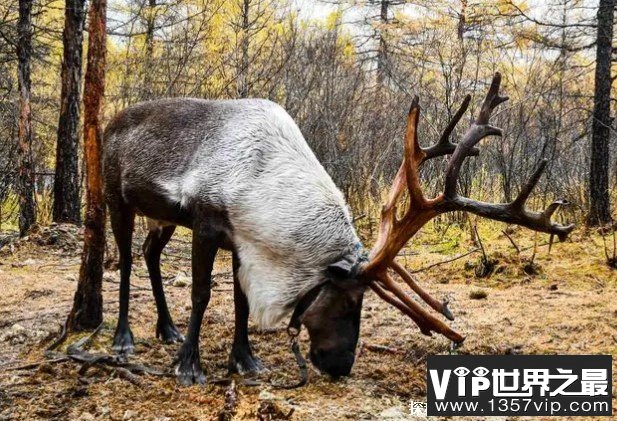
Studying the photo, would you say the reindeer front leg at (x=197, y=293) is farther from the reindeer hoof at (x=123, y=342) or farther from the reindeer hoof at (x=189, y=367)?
the reindeer hoof at (x=123, y=342)

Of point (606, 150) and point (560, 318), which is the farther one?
point (606, 150)

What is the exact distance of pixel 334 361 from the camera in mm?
3523

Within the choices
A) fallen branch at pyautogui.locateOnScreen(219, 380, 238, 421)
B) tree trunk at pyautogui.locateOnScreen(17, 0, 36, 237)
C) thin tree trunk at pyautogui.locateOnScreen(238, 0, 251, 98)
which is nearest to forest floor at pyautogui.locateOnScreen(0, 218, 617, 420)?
fallen branch at pyautogui.locateOnScreen(219, 380, 238, 421)

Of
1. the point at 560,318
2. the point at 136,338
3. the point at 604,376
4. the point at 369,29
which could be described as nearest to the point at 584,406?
the point at 604,376

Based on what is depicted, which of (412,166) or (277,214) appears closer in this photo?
(412,166)

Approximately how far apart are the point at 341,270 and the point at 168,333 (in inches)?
72.6

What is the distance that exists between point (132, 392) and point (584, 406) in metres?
2.54

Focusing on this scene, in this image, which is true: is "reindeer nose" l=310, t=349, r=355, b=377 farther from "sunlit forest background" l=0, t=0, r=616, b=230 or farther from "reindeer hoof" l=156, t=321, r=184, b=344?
"sunlit forest background" l=0, t=0, r=616, b=230

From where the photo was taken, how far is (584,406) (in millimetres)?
3188

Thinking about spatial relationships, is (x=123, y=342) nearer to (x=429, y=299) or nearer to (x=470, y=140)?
(x=429, y=299)

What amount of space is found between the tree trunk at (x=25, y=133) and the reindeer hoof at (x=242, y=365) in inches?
313

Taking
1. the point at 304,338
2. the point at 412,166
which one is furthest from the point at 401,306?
the point at 304,338

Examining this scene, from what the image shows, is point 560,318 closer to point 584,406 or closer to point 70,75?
point 584,406

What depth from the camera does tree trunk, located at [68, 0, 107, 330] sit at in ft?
14.3
